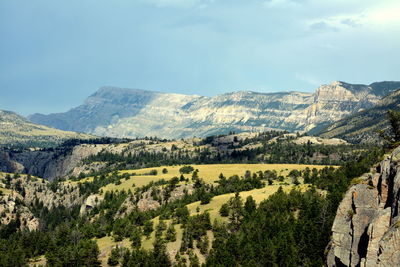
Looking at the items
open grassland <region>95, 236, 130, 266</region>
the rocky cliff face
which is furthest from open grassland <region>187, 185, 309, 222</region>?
the rocky cliff face

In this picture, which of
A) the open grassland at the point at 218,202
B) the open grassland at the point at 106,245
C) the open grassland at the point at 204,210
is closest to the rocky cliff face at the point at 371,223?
the open grassland at the point at 204,210

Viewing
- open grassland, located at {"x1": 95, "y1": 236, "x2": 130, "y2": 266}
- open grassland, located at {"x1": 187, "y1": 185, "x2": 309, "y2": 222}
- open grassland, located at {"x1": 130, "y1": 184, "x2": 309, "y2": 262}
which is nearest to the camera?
open grassland, located at {"x1": 95, "y1": 236, "x2": 130, "y2": 266}

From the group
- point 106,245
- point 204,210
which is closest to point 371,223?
point 106,245

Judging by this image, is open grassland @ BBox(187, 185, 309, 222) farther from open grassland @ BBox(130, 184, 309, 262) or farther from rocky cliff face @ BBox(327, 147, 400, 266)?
rocky cliff face @ BBox(327, 147, 400, 266)

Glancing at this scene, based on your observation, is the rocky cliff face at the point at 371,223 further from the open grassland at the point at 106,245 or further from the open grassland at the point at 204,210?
the open grassland at the point at 106,245

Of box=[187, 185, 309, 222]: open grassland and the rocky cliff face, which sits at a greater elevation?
the rocky cliff face

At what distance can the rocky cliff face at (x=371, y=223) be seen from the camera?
5559 cm

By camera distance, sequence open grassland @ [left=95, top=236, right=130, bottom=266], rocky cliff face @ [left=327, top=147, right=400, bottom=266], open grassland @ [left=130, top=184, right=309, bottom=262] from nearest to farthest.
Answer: rocky cliff face @ [left=327, top=147, right=400, bottom=266]
open grassland @ [left=95, top=236, right=130, bottom=266]
open grassland @ [left=130, top=184, right=309, bottom=262]

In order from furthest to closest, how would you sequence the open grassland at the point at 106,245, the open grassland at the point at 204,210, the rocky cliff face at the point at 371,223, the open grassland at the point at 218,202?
the open grassland at the point at 218,202
the open grassland at the point at 204,210
the open grassland at the point at 106,245
the rocky cliff face at the point at 371,223

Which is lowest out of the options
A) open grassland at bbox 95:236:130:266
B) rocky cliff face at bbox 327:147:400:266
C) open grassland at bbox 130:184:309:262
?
open grassland at bbox 95:236:130:266

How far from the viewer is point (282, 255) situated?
117 m

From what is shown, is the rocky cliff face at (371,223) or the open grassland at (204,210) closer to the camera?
the rocky cliff face at (371,223)

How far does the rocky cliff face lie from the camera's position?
182ft

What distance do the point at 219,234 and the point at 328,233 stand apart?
150ft
